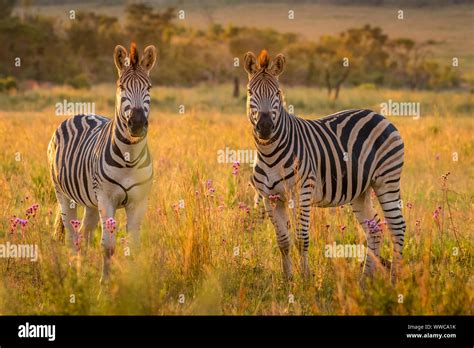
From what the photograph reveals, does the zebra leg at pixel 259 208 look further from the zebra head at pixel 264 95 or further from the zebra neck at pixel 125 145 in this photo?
the zebra neck at pixel 125 145

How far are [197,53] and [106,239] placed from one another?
161 feet

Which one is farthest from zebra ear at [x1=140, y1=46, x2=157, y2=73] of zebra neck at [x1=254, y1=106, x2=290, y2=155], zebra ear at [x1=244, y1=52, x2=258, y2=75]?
zebra neck at [x1=254, y1=106, x2=290, y2=155]

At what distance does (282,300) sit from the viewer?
6781mm

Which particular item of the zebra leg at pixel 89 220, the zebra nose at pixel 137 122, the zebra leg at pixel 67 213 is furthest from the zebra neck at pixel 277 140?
the zebra leg at pixel 67 213

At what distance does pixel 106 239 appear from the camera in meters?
6.79

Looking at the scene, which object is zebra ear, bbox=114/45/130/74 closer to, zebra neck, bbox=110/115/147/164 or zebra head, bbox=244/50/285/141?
zebra neck, bbox=110/115/147/164

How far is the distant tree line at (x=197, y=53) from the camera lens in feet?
149

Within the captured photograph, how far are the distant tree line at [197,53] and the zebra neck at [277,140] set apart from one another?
37245mm

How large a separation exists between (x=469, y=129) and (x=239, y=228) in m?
10.8

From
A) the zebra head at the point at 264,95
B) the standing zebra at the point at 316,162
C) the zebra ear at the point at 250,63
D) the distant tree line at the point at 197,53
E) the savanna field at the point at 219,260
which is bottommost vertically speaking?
the savanna field at the point at 219,260
